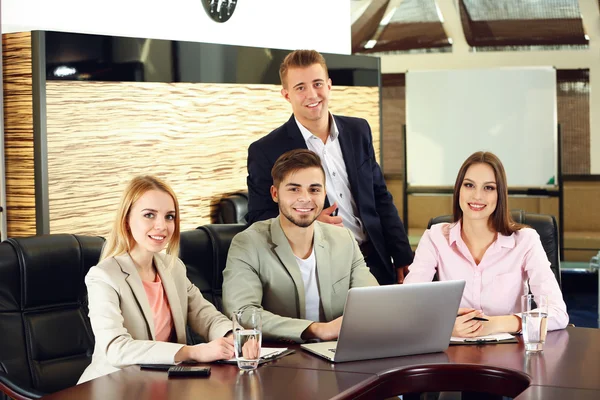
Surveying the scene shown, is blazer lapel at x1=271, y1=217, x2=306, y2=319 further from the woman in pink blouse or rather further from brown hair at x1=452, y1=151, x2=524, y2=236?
brown hair at x1=452, y1=151, x2=524, y2=236

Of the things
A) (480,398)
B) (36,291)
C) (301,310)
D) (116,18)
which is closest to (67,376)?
(36,291)

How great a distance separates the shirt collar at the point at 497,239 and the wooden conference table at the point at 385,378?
0.56 metres

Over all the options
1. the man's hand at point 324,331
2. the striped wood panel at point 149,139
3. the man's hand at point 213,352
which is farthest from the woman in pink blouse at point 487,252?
the striped wood panel at point 149,139

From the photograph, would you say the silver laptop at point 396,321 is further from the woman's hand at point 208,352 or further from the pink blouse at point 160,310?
the pink blouse at point 160,310

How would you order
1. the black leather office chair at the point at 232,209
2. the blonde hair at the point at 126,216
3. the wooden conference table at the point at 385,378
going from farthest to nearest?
the black leather office chair at the point at 232,209 < the blonde hair at the point at 126,216 < the wooden conference table at the point at 385,378

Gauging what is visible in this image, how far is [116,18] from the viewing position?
418 cm

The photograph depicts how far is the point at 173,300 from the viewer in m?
2.38

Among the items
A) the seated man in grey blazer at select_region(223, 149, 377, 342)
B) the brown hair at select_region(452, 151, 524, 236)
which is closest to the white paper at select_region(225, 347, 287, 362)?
the seated man in grey blazer at select_region(223, 149, 377, 342)

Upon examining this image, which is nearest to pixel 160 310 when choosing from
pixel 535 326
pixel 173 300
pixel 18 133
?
pixel 173 300

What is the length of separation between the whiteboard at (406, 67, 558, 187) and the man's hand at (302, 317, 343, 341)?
5642 millimetres

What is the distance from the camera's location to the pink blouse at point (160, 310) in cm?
236

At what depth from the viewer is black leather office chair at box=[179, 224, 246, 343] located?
9.43 feet

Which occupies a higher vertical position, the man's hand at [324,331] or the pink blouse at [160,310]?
the pink blouse at [160,310]

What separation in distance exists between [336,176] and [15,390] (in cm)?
155
